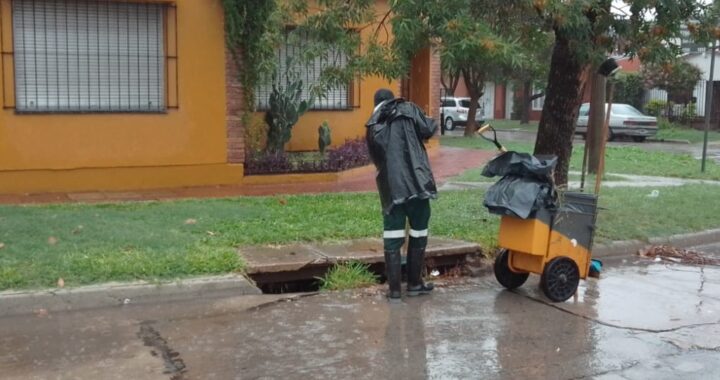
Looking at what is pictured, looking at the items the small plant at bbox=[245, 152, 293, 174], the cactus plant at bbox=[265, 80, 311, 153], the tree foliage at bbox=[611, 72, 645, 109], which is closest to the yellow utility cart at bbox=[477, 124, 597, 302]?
the small plant at bbox=[245, 152, 293, 174]

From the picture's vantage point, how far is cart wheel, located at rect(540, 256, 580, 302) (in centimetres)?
684

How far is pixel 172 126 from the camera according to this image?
12312mm

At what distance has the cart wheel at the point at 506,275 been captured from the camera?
7.31 meters

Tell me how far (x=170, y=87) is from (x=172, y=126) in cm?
59

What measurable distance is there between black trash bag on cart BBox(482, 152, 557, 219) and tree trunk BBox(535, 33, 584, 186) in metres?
3.22

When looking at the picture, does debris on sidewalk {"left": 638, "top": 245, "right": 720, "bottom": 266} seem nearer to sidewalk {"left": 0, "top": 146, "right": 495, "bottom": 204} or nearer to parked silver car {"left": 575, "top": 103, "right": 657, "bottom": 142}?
sidewalk {"left": 0, "top": 146, "right": 495, "bottom": 204}

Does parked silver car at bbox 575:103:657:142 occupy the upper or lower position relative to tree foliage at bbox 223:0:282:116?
lower

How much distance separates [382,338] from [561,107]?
5025 millimetres

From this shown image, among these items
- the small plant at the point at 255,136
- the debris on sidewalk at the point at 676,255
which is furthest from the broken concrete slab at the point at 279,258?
the small plant at the point at 255,136

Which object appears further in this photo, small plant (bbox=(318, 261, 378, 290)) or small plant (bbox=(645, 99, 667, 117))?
small plant (bbox=(645, 99, 667, 117))

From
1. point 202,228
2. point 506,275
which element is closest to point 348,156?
point 202,228

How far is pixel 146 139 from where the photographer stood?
12156 mm

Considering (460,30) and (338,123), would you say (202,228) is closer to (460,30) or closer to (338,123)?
(460,30)

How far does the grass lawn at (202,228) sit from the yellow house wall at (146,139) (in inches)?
77.4
